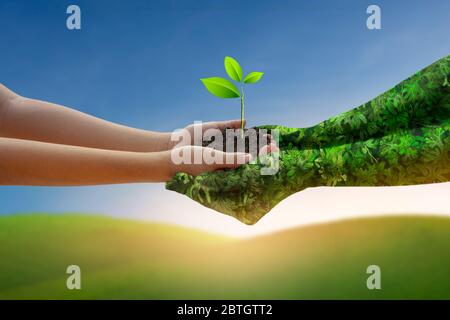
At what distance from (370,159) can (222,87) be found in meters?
0.38

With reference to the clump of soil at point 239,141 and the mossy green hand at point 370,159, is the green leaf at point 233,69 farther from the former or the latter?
the mossy green hand at point 370,159

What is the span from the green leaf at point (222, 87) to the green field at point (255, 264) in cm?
41

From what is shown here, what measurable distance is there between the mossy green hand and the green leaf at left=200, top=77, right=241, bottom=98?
257mm

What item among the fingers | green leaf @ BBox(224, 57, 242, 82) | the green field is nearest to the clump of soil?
the fingers

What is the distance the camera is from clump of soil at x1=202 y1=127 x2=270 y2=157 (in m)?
0.88

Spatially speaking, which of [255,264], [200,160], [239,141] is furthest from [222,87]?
[255,264]

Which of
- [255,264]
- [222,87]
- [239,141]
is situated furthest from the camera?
[255,264]

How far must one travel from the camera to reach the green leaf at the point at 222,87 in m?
1.01

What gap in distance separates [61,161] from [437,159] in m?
0.61

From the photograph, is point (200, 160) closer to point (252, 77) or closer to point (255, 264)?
point (252, 77)

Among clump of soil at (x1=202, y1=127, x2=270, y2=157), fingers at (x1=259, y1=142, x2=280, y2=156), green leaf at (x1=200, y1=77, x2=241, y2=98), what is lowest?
fingers at (x1=259, y1=142, x2=280, y2=156)

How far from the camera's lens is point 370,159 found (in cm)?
77

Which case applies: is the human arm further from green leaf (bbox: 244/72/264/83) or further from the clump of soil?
green leaf (bbox: 244/72/264/83)

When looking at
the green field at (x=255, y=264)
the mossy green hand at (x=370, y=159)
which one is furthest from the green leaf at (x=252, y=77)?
the green field at (x=255, y=264)
